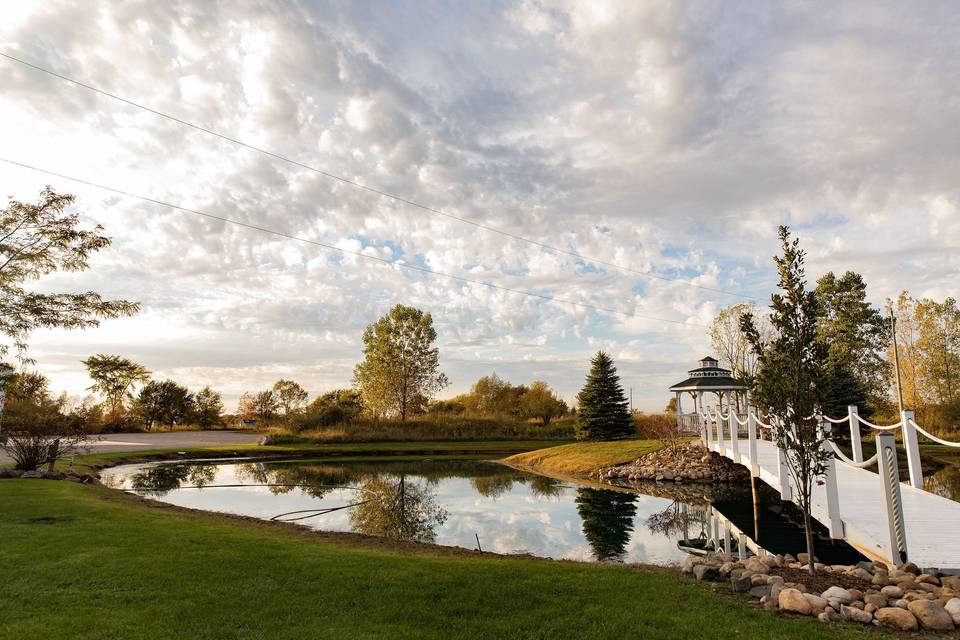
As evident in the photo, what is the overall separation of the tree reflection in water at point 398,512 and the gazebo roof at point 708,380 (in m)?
14.1

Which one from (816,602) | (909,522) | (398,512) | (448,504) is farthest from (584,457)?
(816,602)

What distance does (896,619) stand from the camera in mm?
4621

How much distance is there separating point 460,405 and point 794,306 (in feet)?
161

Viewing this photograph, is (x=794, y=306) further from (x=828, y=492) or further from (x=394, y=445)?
(x=394, y=445)

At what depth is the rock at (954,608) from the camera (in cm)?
457

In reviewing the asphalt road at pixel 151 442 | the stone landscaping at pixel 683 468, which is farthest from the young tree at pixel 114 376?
the stone landscaping at pixel 683 468

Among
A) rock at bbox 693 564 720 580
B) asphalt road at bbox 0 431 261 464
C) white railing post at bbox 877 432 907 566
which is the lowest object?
asphalt road at bbox 0 431 261 464

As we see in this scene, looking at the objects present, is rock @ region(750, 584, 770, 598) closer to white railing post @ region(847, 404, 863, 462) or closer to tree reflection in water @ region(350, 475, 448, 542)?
white railing post @ region(847, 404, 863, 462)

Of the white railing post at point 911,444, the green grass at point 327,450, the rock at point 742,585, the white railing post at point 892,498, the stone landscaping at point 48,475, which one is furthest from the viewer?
the green grass at point 327,450

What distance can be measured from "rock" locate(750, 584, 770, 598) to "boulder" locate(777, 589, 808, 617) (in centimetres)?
35

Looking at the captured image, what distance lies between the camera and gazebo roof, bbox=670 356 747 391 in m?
24.8

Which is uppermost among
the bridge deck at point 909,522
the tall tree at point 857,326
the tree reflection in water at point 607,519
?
the tall tree at point 857,326

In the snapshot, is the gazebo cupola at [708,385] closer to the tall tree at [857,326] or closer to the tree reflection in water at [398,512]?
the tall tree at [857,326]

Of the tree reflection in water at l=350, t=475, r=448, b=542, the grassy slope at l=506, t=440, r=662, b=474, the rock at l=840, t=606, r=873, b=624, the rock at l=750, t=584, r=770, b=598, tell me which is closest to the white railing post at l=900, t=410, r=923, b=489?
the rock at l=750, t=584, r=770, b=598
